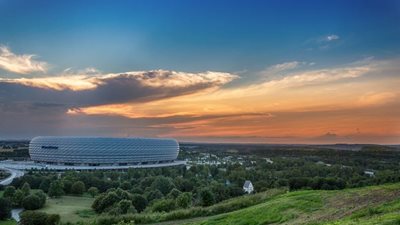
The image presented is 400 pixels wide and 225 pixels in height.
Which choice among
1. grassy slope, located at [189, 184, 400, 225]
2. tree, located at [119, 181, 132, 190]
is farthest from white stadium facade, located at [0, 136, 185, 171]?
grassy slope, located at [189, 184, 400, 225]

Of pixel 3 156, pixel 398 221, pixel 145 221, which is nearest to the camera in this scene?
pixel 398 221

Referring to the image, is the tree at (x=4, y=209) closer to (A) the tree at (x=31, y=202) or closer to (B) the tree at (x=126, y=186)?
(A) the tree at (x=31, y=202)

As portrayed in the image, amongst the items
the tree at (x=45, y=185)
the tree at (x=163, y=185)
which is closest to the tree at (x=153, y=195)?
the tree at (x=163, y=185)

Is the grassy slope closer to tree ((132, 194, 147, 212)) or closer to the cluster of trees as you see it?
tree ((132, 194, 147, 212))

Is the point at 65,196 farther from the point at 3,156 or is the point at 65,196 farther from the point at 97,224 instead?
the point at 3,156

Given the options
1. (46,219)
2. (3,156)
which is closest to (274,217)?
(46,219)

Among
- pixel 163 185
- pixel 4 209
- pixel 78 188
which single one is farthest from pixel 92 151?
pixel 4 209
